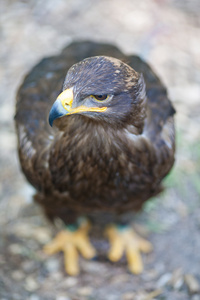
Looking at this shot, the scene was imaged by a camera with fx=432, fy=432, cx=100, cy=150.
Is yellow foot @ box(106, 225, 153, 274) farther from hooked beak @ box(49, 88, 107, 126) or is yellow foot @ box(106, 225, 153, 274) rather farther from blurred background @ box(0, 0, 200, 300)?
hooked beak @ box(49, 88, 107, 126)

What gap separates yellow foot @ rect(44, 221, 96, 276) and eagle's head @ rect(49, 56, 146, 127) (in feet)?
6.07

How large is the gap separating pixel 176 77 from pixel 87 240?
7.46 ft

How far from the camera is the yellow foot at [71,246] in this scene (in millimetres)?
3751

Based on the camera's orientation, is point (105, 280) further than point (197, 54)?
No

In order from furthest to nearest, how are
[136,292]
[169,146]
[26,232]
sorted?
[26,232] < [136,292] < [169,146]

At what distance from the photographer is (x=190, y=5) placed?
5727 millimetres

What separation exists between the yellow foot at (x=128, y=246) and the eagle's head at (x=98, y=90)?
72.9 inches

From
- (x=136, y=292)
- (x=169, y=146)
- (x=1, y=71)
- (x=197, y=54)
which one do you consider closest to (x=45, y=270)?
(x=136, y=292)

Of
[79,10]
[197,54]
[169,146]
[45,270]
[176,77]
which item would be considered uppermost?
[79,10]

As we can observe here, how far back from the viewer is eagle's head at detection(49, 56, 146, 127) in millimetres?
2178

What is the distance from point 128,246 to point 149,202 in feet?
1.61

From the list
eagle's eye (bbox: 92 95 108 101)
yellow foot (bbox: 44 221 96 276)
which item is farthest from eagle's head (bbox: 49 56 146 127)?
yellow foot (bbox: 44 221 96 276)

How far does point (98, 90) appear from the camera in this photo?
7.15 feet

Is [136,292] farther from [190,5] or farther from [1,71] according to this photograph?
[190,5]
